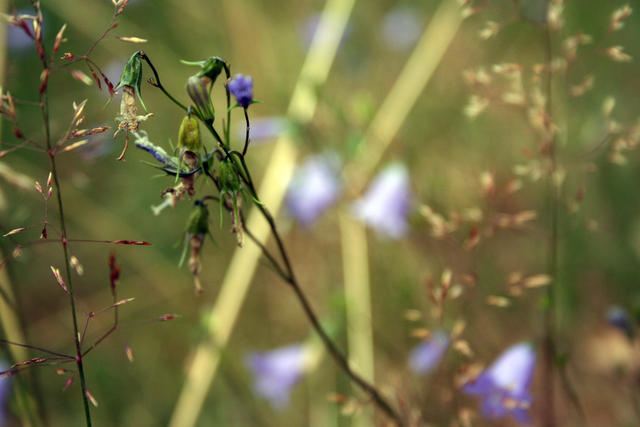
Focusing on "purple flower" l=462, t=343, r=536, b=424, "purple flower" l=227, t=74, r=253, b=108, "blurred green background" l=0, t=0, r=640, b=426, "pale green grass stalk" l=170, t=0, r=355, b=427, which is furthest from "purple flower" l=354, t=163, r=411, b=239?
"purple flower" l=227, t=74, r=253, b=108

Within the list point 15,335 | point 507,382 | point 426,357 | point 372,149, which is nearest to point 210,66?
point 15,335

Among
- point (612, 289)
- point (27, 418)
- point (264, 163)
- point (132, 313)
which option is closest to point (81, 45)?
point (264, 163)

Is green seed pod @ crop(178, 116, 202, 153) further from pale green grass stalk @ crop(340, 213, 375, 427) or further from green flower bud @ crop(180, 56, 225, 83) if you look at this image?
A: pale green grass stalk @ crop(340, 213, 375, 427)

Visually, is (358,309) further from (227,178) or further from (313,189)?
(227,178)

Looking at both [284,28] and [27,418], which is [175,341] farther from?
[284,28]

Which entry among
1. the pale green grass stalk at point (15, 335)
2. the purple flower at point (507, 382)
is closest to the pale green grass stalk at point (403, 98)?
the purple flower at point (507, 382)
